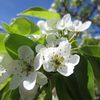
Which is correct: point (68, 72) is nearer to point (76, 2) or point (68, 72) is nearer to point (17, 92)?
point (17, 92)

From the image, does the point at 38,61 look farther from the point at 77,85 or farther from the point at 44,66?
the point at 77,85

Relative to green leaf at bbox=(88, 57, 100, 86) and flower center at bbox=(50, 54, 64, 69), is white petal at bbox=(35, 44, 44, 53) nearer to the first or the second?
flower center at bbox=(50, 54, 64, 69)

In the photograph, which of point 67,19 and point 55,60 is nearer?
point 55,60

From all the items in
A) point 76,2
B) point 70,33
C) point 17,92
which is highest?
point 76,2

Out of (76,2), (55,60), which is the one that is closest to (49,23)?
(55,60)

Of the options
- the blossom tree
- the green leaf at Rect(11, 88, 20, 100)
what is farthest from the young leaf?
the green leaf at Rect(11, 88, 20, 100)

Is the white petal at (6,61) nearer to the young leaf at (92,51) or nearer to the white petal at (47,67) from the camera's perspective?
the white petal at (47,67)
